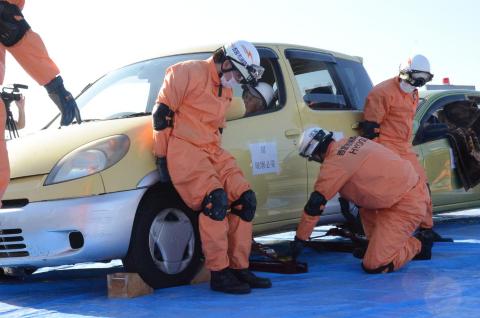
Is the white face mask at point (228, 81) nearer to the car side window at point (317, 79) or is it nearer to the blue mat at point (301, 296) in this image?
the car side window at point (317, 79)

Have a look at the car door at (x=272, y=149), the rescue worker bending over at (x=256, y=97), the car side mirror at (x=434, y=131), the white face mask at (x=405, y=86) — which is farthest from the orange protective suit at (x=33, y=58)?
the car side mirror at (x=434, y=131)

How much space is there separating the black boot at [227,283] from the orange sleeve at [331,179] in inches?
38.1

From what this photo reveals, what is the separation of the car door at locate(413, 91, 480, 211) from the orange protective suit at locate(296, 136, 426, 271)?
5.53ft

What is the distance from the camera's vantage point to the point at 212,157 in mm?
4719

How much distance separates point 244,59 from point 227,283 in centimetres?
136

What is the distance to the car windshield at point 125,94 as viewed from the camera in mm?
5281

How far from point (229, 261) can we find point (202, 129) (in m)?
0.81

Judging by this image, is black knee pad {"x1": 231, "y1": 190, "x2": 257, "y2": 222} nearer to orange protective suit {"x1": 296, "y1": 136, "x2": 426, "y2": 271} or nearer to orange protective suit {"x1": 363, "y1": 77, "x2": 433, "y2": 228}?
orange protective suit {"x1": 296, "y1": 136, "x2": 426, "y2": 271}

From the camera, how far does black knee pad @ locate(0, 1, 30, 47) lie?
3344 mm

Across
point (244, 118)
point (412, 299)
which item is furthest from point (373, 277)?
point (244, 118)

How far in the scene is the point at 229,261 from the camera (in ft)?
15.5

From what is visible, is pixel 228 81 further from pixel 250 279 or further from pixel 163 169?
pixel 250 279

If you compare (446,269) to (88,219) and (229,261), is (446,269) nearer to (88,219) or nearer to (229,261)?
(229,261)

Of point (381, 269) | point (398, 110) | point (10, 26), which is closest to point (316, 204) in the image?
point (381, 269)
